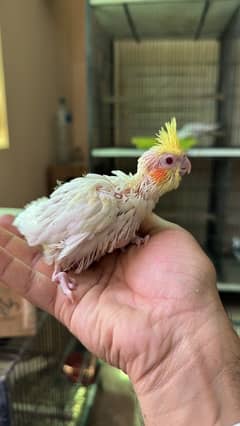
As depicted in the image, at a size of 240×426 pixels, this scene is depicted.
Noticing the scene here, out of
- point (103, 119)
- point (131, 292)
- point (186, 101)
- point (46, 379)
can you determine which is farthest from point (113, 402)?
point (186, 101)

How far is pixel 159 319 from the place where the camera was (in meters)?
0.49

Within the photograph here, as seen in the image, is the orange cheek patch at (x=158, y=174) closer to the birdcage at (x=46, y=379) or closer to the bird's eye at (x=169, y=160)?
the bird's eye at (x=169, y=160)

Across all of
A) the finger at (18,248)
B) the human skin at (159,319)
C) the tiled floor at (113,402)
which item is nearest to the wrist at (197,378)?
the human skin at (159,319)

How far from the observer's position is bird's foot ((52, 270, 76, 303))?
1.76 ft

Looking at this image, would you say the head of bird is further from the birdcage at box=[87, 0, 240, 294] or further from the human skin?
the birdcage at box=[87, 0, 240, 294]

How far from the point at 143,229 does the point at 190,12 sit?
97 cm

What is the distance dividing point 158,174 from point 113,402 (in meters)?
0.75

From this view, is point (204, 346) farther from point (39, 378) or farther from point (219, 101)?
point (219, 101)

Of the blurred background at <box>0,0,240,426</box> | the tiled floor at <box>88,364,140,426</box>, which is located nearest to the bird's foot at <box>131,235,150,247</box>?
the blurred background at <box>0,0,240,426</box>

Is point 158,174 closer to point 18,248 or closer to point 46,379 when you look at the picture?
point 18,248

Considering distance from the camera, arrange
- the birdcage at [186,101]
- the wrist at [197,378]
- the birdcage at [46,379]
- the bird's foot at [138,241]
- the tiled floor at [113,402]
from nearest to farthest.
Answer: the wrist at [197,378] → the bird's foot at [138,241] → the birdcage at [46,379] → the tiled floor at [113,402] → the birdcage at [186,101]

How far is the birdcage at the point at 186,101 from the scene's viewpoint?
55.9 inches

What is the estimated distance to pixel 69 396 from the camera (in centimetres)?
100

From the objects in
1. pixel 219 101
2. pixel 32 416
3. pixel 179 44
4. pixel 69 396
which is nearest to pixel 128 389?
pixel 69 396
